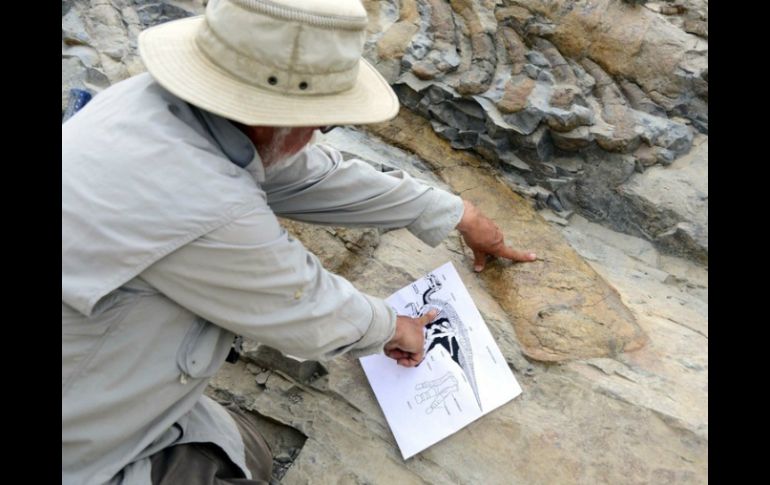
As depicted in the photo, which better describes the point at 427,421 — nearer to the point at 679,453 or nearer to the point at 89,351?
the point at 679,453

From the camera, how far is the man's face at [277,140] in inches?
66.8

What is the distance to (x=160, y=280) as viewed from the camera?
1.55m

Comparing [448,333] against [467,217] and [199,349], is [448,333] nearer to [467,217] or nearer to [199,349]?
[467,217]

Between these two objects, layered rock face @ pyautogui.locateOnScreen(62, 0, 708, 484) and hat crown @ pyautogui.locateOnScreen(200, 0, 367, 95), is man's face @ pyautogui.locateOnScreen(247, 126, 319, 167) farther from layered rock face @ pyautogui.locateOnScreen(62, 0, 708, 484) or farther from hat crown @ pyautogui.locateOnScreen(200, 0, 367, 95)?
layered rock face @ pyautogui.locateOnScreen(62, 0, 708, 484)

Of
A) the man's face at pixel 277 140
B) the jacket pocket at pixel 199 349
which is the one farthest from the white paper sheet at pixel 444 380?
the man's face at pixel 277 140

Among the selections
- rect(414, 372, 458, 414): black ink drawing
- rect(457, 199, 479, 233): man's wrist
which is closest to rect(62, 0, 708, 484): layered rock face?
rect(414, 372, 458, 414): black ink drawing

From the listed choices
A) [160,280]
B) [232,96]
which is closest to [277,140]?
[232,96]

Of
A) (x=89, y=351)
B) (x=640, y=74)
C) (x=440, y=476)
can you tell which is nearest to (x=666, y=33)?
(x=640, y=74)

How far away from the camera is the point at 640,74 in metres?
3.12

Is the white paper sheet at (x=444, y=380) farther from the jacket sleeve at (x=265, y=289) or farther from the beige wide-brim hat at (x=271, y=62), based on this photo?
the beige wide-brim hat at (x=271, y=62)

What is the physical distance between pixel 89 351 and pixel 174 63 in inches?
28.4

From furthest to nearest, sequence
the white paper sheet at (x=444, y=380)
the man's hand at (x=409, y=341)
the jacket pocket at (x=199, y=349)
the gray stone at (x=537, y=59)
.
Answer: the gray stone at (x=537, y=59), the white paper sheet at (x=444, y=380), the man's hand at (x=409, y=341), the jacket pocket at (x=199, y=349)

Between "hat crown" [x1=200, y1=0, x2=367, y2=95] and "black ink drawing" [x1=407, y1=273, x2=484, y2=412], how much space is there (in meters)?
1.07

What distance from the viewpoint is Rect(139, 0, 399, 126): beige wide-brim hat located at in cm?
148
